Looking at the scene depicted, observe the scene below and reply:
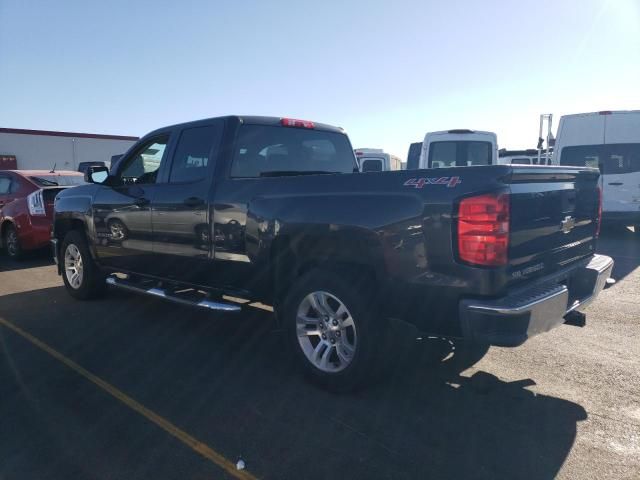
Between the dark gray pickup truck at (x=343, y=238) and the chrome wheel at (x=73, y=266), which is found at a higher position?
the dark gray pickup truck at (x=343, y=238)

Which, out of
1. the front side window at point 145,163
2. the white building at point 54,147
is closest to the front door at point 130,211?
the front side window at point 145,163

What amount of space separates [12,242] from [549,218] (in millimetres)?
9579

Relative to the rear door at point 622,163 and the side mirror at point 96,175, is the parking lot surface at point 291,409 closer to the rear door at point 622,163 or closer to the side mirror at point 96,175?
the side mirror at point 96,175

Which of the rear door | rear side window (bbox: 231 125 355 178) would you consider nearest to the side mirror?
rear side window (bbox: 231 125 355 178)

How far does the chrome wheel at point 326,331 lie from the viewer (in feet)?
11.7

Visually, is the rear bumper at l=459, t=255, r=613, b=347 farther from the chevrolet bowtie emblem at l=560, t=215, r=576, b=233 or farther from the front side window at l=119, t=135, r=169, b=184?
the front side window at l=119, t=135, r=169, b=184

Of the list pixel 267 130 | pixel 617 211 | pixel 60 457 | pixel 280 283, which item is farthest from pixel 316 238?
pixel 617 211

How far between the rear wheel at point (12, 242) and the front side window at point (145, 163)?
5.03 m

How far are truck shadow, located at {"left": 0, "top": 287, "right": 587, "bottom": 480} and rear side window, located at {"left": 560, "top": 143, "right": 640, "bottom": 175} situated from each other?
350 inches

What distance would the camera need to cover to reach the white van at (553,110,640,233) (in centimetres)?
1103

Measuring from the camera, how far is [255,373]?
4.04 m

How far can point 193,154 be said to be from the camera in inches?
190

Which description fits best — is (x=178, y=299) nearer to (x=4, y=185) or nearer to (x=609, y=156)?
(x=4, y=185)

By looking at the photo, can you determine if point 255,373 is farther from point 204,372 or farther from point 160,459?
point 160,459
